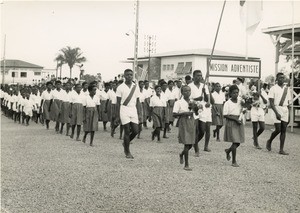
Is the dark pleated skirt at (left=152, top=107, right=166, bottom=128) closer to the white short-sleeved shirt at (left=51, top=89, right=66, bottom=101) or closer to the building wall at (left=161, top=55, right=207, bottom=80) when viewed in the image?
the white short-sleeved shirt at (left=51, top=89, right=66, bottom=101)

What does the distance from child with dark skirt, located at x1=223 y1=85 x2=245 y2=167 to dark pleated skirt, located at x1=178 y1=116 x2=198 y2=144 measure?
0.89 meters

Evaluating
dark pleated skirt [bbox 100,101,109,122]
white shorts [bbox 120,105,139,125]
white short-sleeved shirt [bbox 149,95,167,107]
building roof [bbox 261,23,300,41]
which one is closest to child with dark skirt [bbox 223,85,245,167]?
white shorts [bbox 120,105,139,125]

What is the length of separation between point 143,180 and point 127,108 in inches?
115

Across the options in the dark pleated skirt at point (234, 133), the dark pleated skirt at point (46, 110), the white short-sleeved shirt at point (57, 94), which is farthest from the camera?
the dark pleated skirt at point (46, 110)

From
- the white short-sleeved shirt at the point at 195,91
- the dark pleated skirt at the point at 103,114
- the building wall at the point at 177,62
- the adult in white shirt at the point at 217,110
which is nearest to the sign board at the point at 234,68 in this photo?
the adult in white shirt at the point at 217,110

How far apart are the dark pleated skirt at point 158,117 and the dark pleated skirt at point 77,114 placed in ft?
7.39

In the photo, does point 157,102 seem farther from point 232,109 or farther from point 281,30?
point 281,30

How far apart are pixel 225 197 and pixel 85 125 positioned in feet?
21.9

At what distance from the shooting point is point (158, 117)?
13.4 m

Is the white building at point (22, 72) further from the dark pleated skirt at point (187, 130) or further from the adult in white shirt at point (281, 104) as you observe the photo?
the dark pleated skirt at point (187, 130)

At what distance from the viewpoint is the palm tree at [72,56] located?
60.3 m

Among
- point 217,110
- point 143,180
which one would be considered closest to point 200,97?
point 143,180

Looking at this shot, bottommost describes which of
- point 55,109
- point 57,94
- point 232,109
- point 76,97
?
point 55,109

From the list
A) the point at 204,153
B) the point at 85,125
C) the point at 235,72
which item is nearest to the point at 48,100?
the point at 85,125
